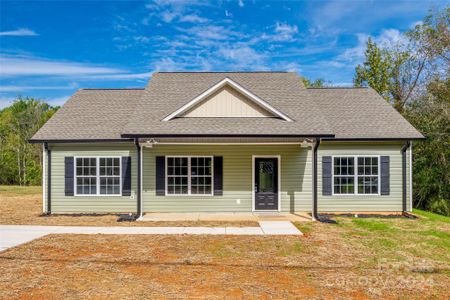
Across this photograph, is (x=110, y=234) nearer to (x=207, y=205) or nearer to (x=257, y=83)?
(x=207, y=205)

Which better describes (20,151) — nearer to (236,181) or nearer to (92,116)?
(92,116)

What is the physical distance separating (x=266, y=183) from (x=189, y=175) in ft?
9.97

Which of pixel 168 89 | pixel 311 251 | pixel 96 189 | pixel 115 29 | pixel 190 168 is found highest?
pixel 115 29

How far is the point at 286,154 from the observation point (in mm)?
12148

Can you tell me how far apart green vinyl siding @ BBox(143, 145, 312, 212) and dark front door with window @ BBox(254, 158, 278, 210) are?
0.84ft

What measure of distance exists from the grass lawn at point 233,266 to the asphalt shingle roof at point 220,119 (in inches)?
153

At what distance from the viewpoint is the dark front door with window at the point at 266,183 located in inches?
479

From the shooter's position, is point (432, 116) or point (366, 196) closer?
point (366, 196)

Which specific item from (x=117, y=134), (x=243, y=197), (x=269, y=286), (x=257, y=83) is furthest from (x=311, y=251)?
(x=257, y=83)

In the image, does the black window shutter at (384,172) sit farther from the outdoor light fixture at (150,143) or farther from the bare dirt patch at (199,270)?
the outdoor light fixture at (150,143)

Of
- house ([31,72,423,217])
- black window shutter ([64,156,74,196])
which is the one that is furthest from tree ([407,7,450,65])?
black window shutter ([64,156,74,196])

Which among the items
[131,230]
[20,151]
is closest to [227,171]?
[131,230]

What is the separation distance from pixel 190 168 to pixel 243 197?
2.36 meters

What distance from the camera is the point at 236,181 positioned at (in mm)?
12141
